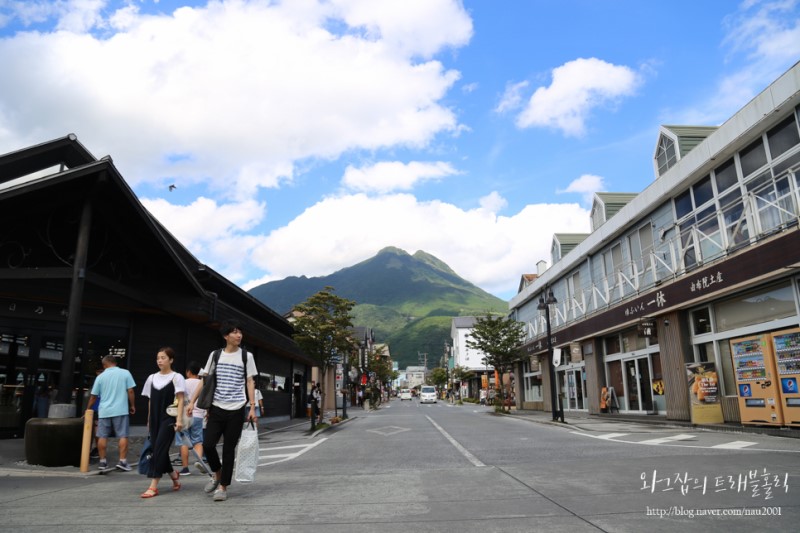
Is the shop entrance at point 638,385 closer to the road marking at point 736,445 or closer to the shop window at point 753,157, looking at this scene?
the shop window at point 753,157

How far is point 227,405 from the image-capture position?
231 inches

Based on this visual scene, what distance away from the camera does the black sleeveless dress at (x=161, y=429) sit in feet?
20.4

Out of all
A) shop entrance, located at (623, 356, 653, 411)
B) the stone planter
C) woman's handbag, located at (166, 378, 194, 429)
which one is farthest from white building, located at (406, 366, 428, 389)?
woman's handbag, located at (166, 378, 194, 429)

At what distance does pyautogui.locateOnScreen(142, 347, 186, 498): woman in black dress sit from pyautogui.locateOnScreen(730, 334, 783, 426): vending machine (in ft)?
39.9

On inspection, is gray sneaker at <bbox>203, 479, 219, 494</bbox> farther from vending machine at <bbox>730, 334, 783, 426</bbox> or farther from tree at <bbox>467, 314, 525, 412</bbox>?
tree at <bbox>467, 314, 525, 412</bbox>

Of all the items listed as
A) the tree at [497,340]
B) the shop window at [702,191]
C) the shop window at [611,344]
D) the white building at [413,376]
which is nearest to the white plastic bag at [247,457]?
the shop window at [702,191]

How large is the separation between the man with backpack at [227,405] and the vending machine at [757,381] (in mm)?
11540

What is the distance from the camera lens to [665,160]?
2070 cm

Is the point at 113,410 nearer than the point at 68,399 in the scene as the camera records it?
Yes

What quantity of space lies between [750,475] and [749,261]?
8.13 m

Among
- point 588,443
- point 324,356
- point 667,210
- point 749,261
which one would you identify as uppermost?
point 667,210

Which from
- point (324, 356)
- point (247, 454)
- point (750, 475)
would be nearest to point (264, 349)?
point (324, 356)

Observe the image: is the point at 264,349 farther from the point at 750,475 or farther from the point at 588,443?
the point at 750,475

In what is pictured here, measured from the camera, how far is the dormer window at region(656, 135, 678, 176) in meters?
20.1
